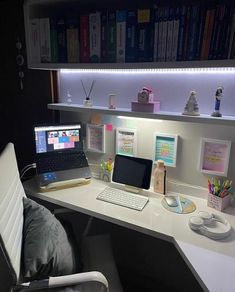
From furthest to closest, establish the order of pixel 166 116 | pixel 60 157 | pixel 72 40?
pixel 60 157 → pixel 72 40 → pixel 166 116

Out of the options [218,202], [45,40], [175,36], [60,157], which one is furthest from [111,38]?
[218,202]

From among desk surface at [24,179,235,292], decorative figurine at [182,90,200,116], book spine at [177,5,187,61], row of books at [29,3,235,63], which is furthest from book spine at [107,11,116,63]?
desk surface at [24,179,235,292]

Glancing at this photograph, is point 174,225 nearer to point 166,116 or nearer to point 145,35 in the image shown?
point 166,116

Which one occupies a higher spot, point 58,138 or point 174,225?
point 58,138

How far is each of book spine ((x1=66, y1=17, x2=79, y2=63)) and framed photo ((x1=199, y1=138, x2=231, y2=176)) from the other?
942mm

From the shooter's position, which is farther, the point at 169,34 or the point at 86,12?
the point at 86,12

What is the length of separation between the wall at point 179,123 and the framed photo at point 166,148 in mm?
30

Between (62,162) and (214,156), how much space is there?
999 mm

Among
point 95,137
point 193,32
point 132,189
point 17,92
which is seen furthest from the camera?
point 17,92

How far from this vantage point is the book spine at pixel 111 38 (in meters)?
1.30

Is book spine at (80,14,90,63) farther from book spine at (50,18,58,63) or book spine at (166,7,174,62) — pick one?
book spine at (166,7,174,62)

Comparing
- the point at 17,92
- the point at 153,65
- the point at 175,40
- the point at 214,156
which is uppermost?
the point at 175,40

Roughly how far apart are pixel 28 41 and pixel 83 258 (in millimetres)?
1423

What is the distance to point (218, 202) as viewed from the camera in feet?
4.39
